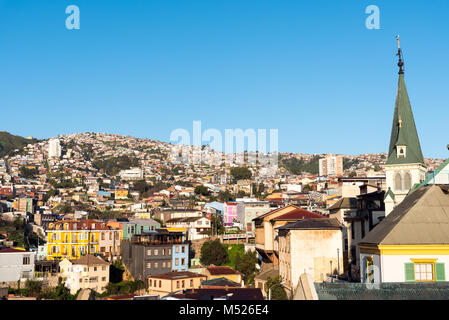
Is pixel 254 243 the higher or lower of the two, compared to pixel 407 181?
lower

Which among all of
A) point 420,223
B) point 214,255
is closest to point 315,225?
point 214,255

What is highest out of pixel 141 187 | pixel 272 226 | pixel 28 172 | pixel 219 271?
pixel 28 172

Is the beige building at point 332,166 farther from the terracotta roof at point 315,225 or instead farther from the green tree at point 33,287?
the terracotta roof at point 315,225

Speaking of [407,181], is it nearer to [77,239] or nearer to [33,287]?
[33,287]

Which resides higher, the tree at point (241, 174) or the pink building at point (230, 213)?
the tree at point (241, 174)

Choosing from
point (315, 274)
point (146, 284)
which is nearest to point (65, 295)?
point (146, 284)

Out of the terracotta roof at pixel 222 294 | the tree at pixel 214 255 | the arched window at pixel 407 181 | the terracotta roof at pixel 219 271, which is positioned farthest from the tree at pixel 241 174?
the arched window at pixel 407 181
